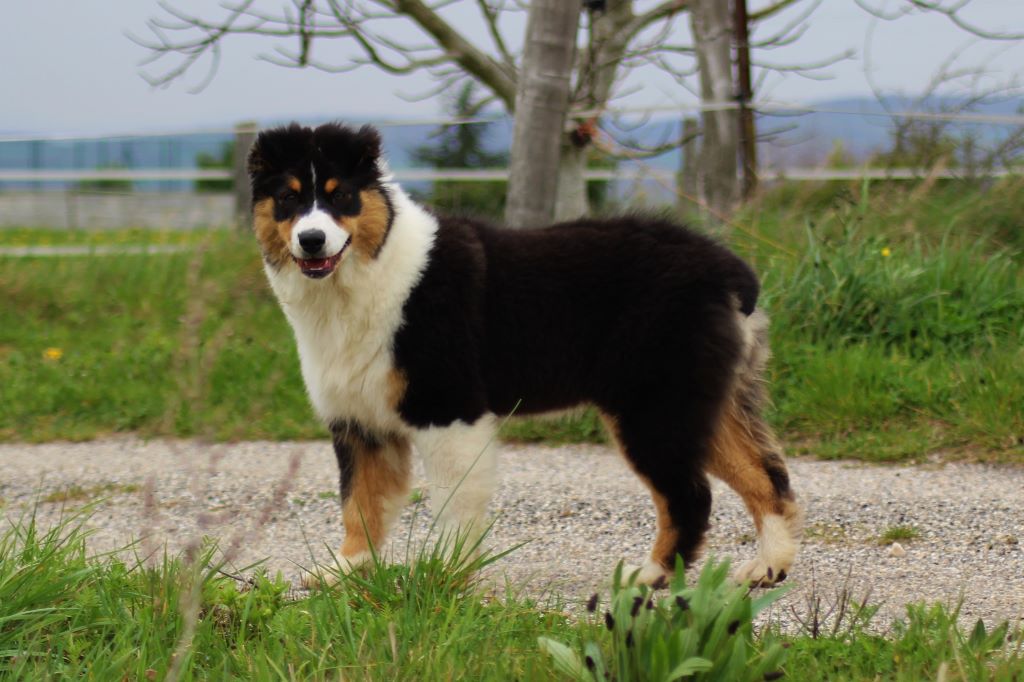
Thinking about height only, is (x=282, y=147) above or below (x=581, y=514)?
above

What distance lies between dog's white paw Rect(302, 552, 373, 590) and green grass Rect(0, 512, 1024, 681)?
0.20 feet

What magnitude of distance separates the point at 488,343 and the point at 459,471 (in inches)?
20.7

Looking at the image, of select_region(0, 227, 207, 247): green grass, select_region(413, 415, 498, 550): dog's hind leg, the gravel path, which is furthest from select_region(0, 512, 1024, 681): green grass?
select_region(0, 227, 207, 247): green grass

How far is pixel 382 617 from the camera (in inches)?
127

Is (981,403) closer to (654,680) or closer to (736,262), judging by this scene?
(736,262)

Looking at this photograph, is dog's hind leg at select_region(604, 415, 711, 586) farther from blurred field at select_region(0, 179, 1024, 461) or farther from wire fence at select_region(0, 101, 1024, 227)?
wire fence at select_region(0, 101, 1024, 227)

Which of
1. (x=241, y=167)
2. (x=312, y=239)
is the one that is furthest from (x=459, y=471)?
(x=241, y=167)

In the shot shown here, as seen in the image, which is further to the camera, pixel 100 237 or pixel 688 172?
pixel 100 237

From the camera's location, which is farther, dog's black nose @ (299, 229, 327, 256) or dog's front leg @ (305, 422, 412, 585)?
dog's front leg @ (305, 422, 412, 585)

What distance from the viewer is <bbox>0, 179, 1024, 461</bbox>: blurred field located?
6.02 meters

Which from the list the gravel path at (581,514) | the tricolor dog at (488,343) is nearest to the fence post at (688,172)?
the gravel path at (581,514)

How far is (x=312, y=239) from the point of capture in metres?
3.91

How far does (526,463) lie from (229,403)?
181cm

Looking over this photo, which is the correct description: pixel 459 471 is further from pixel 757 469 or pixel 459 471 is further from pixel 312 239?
pixel 757 469
